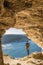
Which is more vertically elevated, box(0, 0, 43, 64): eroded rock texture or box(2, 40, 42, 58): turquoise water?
box(0, 0, 43, 64): eroded rock texture

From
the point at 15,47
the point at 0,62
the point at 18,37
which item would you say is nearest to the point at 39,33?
the point at 0,62

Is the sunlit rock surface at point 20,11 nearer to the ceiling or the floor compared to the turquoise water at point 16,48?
nearer to the ceiling

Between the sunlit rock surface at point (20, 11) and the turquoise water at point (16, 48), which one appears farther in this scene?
the turquoise water at point (16, 48)

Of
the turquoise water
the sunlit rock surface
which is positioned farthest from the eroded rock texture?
the turquoise water

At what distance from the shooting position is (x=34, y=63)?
231 inches

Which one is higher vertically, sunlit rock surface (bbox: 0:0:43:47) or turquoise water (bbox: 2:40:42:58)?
sunlit rock surface (bbox: 0:0:43:47)

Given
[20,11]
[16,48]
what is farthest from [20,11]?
[16,48]

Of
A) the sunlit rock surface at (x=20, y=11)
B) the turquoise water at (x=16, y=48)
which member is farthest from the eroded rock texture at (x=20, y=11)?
the turquoise water at (x=16, y=48)

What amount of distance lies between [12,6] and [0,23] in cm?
34

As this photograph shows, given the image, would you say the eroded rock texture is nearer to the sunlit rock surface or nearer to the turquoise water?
the sunlit rock surface

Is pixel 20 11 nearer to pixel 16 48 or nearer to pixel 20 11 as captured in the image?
pixel 20 11

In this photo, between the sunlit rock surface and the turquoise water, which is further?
the turquoise water

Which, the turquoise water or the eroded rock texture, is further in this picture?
the turquoise water

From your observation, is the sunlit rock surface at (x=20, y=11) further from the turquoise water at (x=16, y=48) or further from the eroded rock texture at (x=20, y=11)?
the turquoise water at (x=16, y=48)
